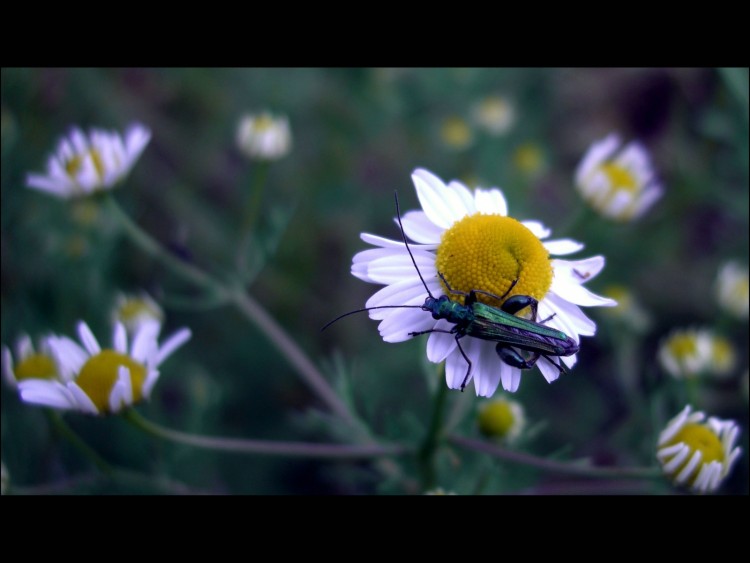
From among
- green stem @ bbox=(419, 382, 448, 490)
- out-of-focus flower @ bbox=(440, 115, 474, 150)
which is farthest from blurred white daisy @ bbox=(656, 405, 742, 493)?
out-of-focus flower @ bbox=(440, 115, 474, 150)

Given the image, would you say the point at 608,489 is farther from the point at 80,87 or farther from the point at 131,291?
the point at 80,87

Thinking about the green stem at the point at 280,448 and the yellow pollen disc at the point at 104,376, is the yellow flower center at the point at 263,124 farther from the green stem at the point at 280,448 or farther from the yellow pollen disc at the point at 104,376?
the green stem at the point at 280,448

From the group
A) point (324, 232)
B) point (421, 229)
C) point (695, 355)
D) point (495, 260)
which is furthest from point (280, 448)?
point (324, 232)

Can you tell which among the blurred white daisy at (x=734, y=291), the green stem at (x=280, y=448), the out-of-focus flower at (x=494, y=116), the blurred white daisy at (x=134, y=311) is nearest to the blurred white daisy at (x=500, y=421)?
the green stem at (x=280, y=448)

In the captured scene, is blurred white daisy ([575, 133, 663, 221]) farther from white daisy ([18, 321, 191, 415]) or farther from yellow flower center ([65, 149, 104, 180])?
yellow flower center ([65, 149, 104, 180])

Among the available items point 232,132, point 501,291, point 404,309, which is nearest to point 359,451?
point 404,309

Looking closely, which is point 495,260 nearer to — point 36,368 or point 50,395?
point 50,395
